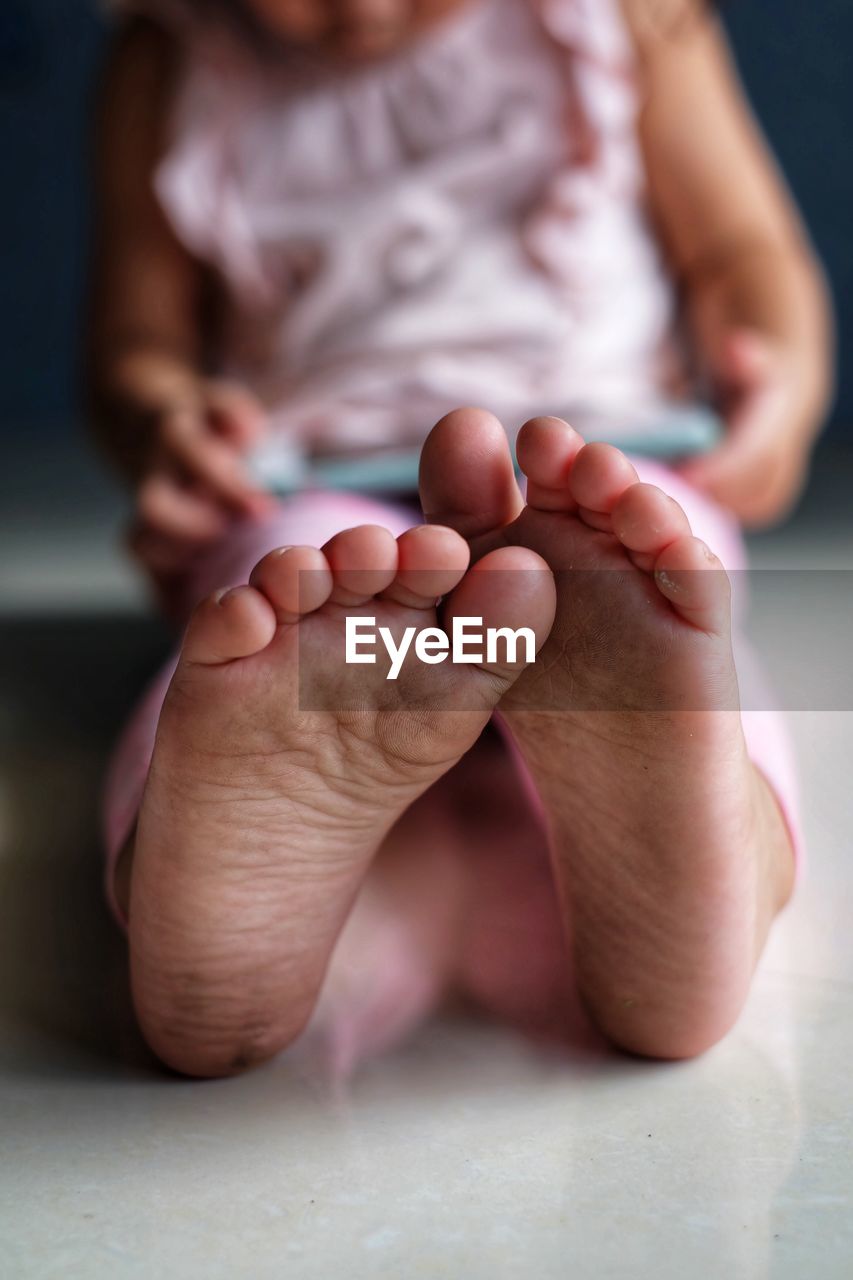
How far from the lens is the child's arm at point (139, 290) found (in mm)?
1012

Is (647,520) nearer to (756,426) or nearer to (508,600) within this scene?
(508,600)

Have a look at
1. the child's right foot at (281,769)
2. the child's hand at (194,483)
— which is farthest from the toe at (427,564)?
the child's hand at (194,483)

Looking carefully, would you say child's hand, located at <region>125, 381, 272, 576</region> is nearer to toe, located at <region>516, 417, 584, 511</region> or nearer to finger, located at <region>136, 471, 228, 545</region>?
finger, located at <region>136, 471, 228, 545</region>

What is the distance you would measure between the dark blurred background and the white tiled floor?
56.3 inches

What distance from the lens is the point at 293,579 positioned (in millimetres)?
464

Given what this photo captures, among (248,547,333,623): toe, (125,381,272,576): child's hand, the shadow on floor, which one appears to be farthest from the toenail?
(125,381,272,576): child's hand

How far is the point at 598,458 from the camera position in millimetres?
477

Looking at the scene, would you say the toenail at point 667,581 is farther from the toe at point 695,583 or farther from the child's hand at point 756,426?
the child's hand at point 756,426

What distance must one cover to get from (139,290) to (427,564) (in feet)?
2.32

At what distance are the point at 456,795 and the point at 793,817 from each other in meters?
0.20

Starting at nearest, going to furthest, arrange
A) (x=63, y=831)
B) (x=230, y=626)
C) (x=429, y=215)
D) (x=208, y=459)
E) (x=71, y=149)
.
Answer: (x=230, y=626), (x=63, y=831), (x=208, y=459), (x=429, y=215), (x=71, y=149)

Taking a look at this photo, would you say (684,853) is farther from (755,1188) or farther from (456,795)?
(456,795)

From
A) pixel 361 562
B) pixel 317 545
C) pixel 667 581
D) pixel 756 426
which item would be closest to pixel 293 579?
pixel 361 562

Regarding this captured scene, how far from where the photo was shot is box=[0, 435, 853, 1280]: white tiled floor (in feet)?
1.41
